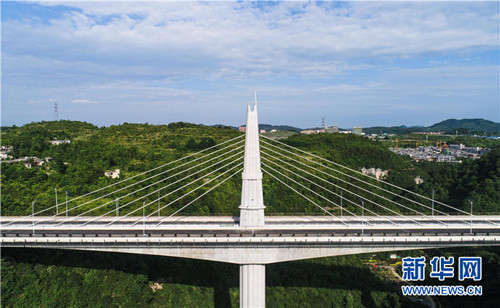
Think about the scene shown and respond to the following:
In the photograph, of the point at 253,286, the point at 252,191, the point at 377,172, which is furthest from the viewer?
the point at 377,172

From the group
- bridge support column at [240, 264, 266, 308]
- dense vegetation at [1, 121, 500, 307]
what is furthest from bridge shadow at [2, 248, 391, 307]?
bridge support column at [240, 264, 266, 308]

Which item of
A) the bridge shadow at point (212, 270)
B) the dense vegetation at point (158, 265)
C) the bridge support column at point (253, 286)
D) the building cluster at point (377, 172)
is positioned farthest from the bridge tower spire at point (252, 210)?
the building cluster at point (377, 172)

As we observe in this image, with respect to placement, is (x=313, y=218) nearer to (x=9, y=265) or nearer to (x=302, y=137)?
(x=9, y=265)

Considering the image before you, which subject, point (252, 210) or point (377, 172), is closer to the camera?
point (252, 210)

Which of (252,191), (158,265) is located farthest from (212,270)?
(252,191)

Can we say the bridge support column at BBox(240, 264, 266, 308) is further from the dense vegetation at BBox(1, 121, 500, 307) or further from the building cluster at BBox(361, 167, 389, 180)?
the building cluster at BBox(361, 167, 389, 180)

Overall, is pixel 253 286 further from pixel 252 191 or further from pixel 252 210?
pixel 252 191

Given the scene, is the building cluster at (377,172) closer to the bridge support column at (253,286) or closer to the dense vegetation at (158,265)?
the dense vegetation at (158,265)

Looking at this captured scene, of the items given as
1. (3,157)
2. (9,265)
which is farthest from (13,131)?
(9,265)
